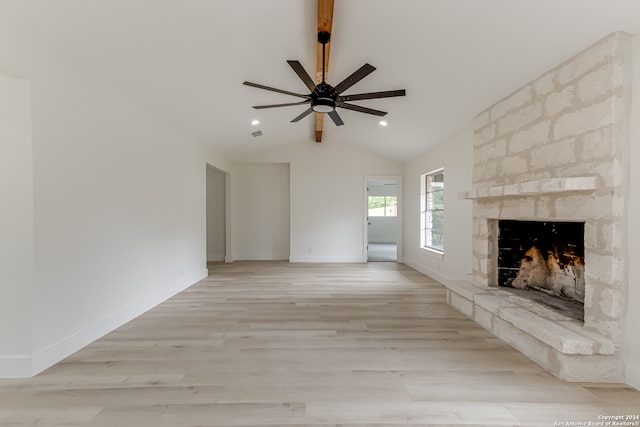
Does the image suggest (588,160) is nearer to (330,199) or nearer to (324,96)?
(324,96)

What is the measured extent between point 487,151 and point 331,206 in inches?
159

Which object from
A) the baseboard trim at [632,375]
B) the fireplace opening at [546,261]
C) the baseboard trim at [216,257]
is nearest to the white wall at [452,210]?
the fireplace opening at [546,261]

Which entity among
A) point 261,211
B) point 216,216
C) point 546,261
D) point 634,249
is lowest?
point 546,261

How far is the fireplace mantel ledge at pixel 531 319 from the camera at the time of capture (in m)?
1.92

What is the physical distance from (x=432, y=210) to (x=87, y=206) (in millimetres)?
5268

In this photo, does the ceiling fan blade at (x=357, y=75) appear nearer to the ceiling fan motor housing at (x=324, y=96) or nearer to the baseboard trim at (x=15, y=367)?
the ceiling fan motor housing at (x=324, y=96)

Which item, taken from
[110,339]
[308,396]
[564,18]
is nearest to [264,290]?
[110,339]

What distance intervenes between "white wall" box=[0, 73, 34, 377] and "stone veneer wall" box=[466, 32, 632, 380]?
12.3 feet

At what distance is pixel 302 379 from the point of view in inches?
78.5

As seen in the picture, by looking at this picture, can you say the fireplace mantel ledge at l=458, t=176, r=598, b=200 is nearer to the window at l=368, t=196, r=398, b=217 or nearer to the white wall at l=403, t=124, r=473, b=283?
the white wall at l=403, t=124, r=473, b=283

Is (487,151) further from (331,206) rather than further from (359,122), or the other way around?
(331,206)

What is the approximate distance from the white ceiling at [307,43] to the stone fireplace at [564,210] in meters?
0.28

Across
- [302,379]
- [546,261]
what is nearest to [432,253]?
[546,261]

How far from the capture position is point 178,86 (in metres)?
3.17
